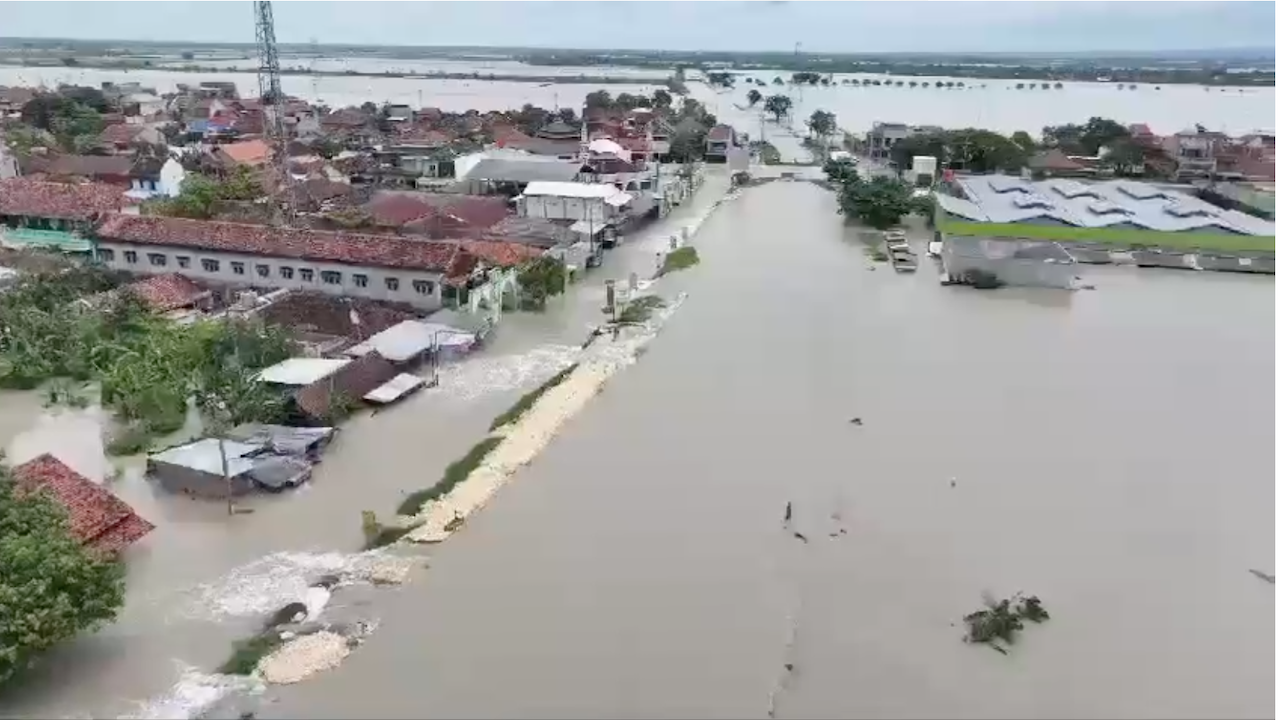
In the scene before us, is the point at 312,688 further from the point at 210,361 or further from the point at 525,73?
the point at 525,73

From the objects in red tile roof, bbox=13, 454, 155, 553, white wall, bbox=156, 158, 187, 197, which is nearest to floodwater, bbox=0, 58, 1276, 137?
white wall, bbox=156, 158, 187, 197

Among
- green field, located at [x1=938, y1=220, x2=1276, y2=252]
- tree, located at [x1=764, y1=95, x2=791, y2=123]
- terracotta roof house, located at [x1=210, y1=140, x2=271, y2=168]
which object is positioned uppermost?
tree, located at [x1=764, y1=95, x2=791, y2=123]

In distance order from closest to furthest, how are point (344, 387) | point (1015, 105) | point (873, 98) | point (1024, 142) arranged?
point (344, 387) → point (1024, 142) → point (1015, 105) → point (873, 98)

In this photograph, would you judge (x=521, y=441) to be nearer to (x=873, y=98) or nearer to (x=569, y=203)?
(x=569, y=203)

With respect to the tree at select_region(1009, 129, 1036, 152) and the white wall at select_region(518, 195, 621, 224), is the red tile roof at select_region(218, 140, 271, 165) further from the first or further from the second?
the tree at select_region(1009, 129, 1036, 152)

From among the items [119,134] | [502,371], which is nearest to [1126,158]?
[502,371]
